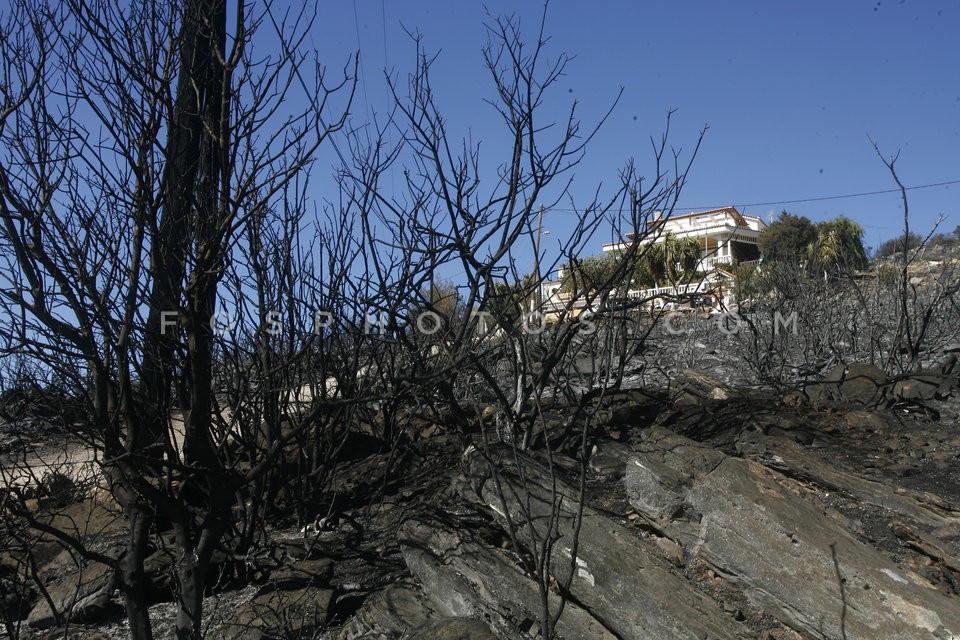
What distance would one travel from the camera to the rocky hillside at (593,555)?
11.8 feet

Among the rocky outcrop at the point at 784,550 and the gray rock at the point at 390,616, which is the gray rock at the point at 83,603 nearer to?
the gray rock at the point at 390,616

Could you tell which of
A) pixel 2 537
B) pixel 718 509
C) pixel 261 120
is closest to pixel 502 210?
pixel 261 120

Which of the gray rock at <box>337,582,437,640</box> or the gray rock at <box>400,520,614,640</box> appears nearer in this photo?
the gray rock at <box>400,520,614,640</box>

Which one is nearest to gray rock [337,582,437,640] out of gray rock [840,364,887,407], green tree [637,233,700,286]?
green tree [637,233,700,286]

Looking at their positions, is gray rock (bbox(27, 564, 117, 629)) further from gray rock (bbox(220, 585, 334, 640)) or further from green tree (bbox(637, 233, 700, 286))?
green tree (bbox(637, 233, 700, 286))

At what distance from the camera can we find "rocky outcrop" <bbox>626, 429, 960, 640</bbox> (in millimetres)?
3414

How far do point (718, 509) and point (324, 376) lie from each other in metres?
2.20

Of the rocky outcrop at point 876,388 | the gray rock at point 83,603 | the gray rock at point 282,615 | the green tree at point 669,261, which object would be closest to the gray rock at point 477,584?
the gray rock at point 282,615

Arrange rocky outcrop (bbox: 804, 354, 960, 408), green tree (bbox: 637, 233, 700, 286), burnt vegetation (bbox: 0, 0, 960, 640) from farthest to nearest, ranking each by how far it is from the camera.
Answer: rocky outcrop (bbox: 804, 354, 960, 408) < green tree (bbox: 637, 233, 700, 286) < burnt vegetation (bbox: 0, 0, 960, 640)

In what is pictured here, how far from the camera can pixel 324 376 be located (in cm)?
462

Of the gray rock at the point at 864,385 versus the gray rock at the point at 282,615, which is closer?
→ the gray rock at the point at 282,615

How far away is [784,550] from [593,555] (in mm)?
859

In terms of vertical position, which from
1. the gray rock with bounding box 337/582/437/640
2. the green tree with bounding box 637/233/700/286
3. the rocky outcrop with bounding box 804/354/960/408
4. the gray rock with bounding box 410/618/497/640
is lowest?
the gray rock with bounding box 337/582/437/640

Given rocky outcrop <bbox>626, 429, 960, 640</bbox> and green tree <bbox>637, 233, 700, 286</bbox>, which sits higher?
green tree <bbox>637, 233, 700, 286</bbox>
